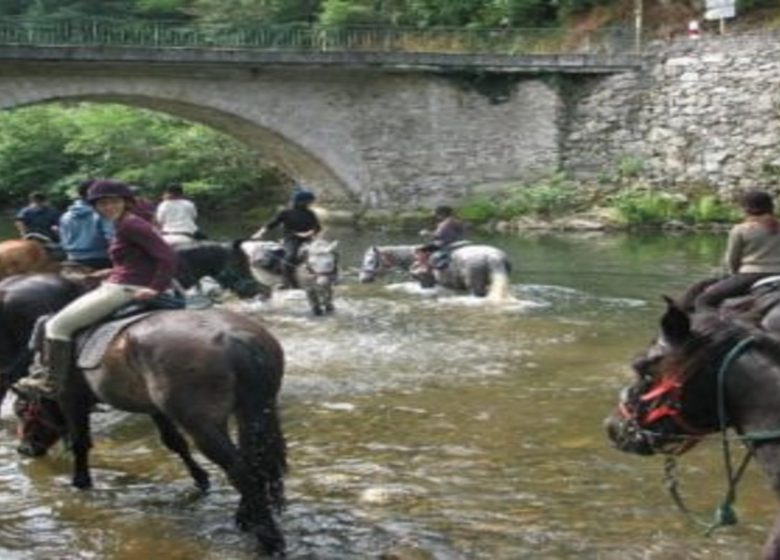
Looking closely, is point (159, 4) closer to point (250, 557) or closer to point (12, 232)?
point (12, 232)

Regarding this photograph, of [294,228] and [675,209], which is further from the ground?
[294,228]

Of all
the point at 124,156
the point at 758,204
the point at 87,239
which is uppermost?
the point at 758,204

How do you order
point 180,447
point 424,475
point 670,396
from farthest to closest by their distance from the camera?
point 424,475, point 180,447, point 670,396

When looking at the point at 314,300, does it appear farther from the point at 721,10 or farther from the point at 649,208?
the point at 721,10

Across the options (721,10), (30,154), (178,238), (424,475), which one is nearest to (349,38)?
(721,10)

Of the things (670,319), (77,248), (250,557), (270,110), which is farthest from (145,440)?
(270,110)

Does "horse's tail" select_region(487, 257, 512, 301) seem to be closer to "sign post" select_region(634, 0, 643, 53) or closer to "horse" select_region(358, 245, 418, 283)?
"horse" select_region(358, 245, 418, 283)

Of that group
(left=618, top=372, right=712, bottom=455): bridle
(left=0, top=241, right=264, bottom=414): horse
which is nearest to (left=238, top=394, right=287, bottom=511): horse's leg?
(left=618, top=372, right=712, bottom=455): bridle

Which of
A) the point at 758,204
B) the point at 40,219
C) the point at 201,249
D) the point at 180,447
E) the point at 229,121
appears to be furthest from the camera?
the point at 229,121

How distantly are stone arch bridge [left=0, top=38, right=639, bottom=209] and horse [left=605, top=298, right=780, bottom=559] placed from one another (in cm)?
3071

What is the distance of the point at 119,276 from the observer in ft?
26.1

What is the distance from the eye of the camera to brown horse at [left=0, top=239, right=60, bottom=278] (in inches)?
460

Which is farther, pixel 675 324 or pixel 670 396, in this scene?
pixel 670 396

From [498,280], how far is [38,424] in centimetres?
1026
